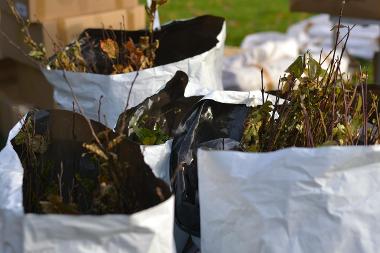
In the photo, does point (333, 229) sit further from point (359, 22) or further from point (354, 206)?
point (359, 22)

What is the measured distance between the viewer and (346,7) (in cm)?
215

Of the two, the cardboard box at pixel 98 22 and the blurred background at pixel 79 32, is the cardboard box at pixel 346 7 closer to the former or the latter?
the blurred background at pixel 79 32

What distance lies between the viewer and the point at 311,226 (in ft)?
3.26

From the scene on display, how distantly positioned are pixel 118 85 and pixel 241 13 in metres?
4.39

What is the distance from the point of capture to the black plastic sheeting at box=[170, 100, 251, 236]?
3.84 ft

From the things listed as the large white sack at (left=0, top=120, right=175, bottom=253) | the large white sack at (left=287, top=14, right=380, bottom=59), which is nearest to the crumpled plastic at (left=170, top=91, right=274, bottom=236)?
the large white sack at (left=0, top=120, right=175, bottom=253)

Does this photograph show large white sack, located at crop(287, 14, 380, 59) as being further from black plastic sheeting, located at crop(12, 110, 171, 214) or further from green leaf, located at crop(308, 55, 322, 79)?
black plastic sheeting, located at crop(12, 110, 171, 214)

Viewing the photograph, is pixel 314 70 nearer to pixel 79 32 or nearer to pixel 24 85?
pixel 79 32

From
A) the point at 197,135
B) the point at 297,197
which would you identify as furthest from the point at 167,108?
the point at 297,197

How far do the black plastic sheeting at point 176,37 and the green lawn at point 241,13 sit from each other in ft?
9.38

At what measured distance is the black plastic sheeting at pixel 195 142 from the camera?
1.17 m

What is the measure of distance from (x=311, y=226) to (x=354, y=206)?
0.08 m

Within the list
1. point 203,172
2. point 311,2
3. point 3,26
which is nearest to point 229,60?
point 311,2

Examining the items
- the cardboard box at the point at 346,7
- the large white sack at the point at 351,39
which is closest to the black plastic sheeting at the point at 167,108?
the cardboard box at the point at 346,7
